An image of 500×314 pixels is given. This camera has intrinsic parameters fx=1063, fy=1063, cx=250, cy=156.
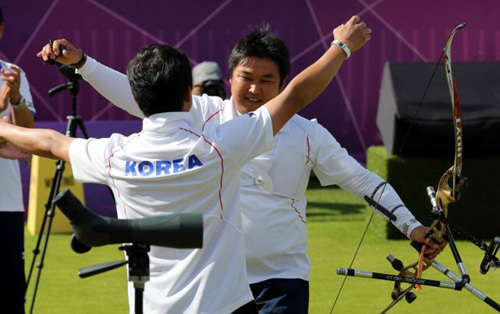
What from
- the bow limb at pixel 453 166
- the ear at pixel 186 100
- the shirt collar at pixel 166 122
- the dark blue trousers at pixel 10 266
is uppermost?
the ear at pixel 186 100

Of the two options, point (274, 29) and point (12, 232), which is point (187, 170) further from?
point (274, 29)

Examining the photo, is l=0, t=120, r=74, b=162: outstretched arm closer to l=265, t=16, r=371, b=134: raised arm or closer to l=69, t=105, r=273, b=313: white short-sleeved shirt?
l=69, t=105, r=273, b=313: white short-sleeved shirt

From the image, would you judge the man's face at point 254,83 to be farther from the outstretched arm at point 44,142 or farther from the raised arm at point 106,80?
the outstretched arm at point 44,142

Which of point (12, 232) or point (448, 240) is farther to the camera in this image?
point (12, 232)

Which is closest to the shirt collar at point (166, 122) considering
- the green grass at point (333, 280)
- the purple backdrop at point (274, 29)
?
the green grass at point (333, 280)

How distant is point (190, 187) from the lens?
311 centimetres

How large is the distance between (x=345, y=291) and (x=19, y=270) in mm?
2873

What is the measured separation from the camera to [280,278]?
4109mm

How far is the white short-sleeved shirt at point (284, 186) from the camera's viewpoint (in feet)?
13.4

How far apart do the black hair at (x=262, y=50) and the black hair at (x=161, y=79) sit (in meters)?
1.15

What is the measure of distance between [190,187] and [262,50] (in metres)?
1.31

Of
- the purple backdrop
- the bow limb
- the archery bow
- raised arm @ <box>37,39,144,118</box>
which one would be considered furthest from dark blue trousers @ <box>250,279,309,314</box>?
the purple backdrop

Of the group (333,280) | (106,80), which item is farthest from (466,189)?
(106,80)

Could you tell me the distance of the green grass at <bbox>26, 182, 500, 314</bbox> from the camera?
698cm
